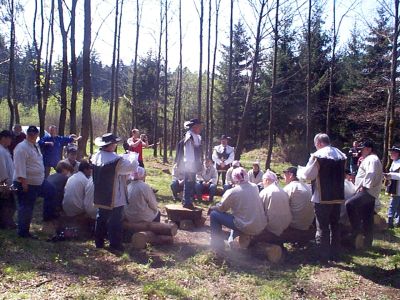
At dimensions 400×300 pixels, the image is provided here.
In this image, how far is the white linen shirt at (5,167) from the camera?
7.46 metres

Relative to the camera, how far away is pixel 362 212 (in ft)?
24.8

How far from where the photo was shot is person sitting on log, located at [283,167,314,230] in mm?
7195

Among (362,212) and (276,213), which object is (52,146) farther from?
(362,212)

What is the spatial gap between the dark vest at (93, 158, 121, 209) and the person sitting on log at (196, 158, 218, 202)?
219 inches

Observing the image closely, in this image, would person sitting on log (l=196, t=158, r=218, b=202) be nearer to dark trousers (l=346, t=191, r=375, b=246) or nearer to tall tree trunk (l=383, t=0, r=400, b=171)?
dark trousers (l=346, t=191, r=375, b=246)

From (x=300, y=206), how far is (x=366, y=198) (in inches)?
49.4

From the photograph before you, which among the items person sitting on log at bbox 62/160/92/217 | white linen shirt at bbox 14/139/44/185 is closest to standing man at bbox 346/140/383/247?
person sitting on log at bbox 62/160/92/217

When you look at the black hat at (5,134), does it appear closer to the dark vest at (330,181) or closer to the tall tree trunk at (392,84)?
the dark vest at (330,181)

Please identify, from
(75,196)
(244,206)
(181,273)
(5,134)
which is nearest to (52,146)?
(5,134)

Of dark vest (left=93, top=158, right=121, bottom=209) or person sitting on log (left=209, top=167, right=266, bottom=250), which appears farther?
person sitting on log (left=209, top=167, right=266, bottom=250)

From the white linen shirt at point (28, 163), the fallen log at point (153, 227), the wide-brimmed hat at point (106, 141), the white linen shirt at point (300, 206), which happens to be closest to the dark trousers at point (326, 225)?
the white linen shirt at point (300, 206)

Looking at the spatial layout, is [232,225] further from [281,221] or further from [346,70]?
[346,70]

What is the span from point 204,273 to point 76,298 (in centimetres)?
191

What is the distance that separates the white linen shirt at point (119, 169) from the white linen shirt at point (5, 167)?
1885 millimetres
